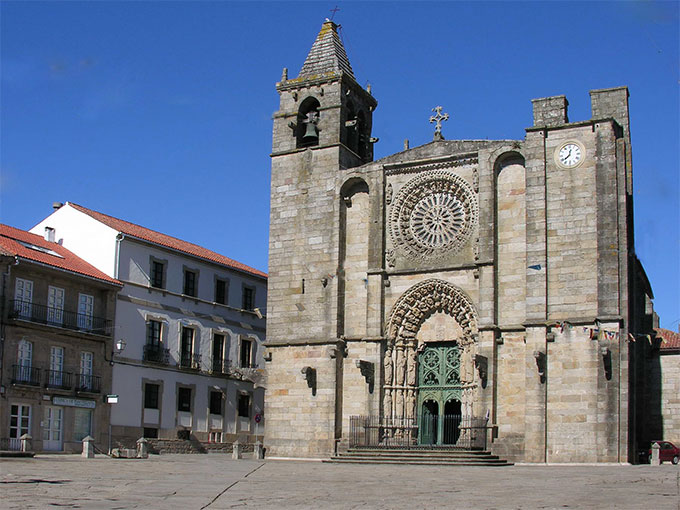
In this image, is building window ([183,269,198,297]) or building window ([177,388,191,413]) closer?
building window ([177,388,191,413])

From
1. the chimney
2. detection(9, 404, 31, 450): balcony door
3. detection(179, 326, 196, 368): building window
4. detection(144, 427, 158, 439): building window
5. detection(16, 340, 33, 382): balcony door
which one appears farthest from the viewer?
detection(179, 326, 196, 368): building window

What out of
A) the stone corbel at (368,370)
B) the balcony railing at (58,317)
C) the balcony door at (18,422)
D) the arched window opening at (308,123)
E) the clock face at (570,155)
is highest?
the arched window opening at (308,123)

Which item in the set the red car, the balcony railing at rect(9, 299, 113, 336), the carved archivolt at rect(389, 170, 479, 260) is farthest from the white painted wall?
the red car

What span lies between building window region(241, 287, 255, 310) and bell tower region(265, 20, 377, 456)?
11.2 metres

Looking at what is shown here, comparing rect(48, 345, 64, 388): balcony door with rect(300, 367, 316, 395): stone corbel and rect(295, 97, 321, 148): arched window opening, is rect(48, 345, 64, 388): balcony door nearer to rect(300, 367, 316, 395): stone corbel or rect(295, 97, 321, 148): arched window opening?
rect(300, 367, 316, 395): stone corbel

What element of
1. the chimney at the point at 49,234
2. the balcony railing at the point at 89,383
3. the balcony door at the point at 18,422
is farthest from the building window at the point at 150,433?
the chimney at the point at 49,234

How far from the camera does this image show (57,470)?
73.5ft

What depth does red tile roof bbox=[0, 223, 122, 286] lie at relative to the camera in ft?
109

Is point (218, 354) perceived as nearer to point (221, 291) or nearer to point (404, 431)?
point (221, 291)

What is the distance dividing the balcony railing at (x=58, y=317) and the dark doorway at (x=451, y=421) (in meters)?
13.6

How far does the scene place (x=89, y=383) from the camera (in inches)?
1375

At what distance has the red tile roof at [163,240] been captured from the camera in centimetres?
3816

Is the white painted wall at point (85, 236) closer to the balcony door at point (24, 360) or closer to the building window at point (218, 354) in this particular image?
the balcony door at point (24, 360)

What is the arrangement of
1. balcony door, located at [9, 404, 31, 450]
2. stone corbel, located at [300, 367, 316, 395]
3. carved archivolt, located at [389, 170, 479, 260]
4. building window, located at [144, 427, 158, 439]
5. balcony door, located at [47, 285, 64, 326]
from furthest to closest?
building window, located at [144, 427, 158, 439], balcony door, located at [47, 285, 64, 326], balcony door, located at [9, 404, 31, 450], stone corbel, located at [300, 367, 316, 395], carved archivolt, located at [389, 170, 479, 260]
